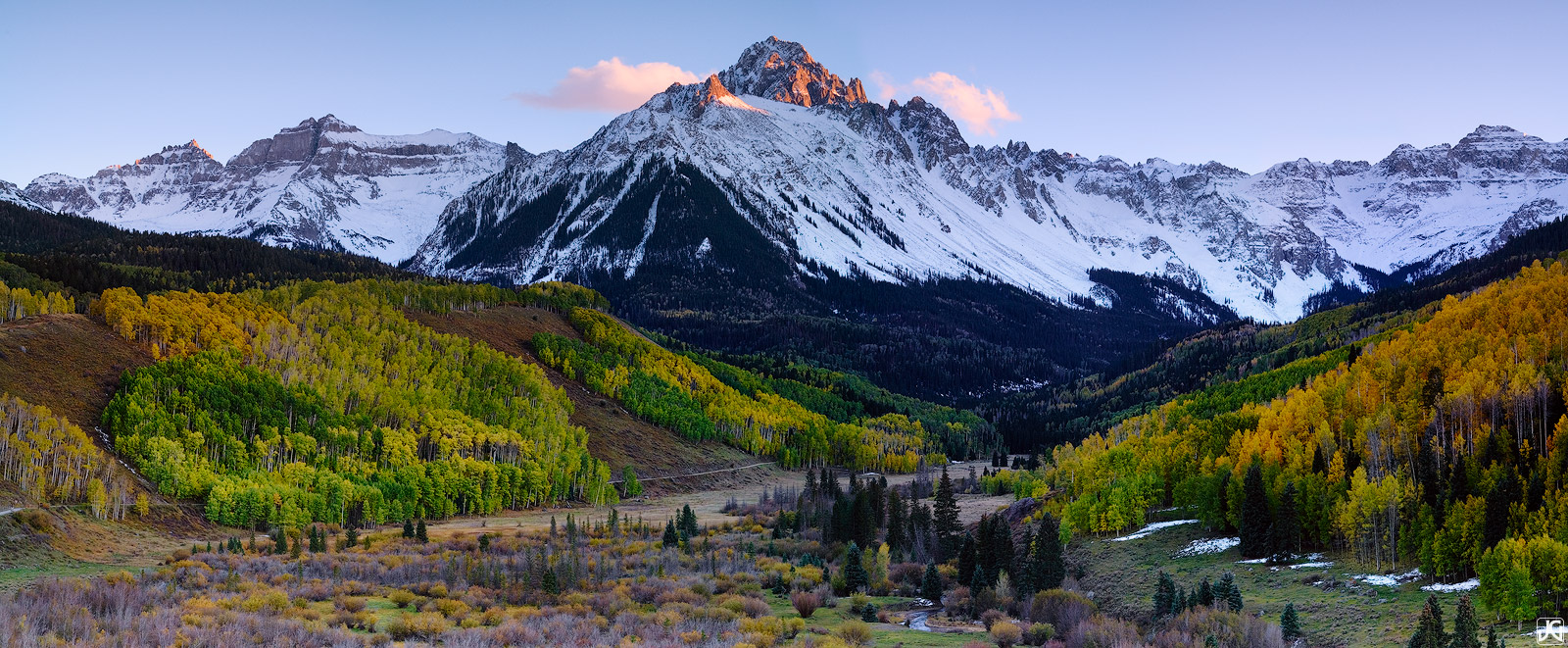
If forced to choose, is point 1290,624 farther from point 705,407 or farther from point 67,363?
point 705,407

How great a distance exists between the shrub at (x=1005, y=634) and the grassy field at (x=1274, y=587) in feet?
34.6

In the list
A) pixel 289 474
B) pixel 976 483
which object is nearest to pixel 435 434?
pixel 289 474

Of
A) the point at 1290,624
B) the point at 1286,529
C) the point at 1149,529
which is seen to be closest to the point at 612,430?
the point at 1149,529

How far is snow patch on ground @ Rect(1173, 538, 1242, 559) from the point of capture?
214 feet

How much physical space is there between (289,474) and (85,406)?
1776 cm

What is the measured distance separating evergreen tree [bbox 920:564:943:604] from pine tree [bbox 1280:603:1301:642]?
19.1 m

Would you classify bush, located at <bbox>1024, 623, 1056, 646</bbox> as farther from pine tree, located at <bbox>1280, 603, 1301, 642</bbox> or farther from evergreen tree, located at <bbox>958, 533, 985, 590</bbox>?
evergreen tree, located at <bbox>958, 533, 985, 590</bbox>

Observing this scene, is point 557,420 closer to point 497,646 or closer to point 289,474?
point 289,474

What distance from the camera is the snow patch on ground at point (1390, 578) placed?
169 ft

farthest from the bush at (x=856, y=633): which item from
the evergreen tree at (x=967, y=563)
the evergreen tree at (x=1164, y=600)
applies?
the evergreen tree at (x=967, y=563)

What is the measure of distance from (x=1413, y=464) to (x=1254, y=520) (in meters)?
11.0

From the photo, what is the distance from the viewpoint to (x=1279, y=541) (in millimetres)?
60094

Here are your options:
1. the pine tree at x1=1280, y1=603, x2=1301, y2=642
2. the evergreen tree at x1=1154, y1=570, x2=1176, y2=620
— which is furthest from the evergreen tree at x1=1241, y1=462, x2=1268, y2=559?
the pine tree at x1=1280, y1=603, x2=1301, y2=642

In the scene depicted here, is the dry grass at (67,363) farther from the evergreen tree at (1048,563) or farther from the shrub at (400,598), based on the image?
the evergreen tree at (1048,563)
